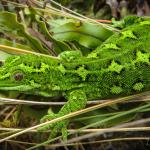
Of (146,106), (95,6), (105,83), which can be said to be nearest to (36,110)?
(105,83)

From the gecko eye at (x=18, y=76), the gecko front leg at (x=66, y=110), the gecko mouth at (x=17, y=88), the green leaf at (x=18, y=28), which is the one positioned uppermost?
the green leaf at (x=18, y=28)

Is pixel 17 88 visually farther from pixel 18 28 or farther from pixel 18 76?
pixel 18 28

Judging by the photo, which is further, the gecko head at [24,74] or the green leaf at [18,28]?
the green leaf at [18,28]

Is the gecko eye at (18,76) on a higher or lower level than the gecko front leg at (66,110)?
higher

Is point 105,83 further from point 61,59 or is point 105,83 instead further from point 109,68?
point 61,59

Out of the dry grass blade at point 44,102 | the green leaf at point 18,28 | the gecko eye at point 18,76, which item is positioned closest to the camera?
the gecko eye at point 18,76

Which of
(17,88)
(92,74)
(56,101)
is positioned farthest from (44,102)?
(92,74)

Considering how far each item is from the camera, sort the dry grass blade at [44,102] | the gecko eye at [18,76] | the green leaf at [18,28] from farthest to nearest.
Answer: the green leaf at [18,28]
the dry grass blade at [44,102]
the gecko eye at [18,76]

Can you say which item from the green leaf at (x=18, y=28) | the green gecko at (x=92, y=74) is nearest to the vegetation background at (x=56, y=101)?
the green leaf at (x=18, y=28)

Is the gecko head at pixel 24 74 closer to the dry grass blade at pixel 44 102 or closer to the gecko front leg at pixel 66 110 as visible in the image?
the dry grass blade at pixel 44 102
